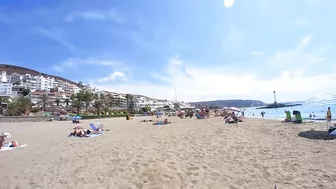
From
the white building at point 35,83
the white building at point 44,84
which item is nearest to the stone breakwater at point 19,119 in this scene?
the white building at point 35,83

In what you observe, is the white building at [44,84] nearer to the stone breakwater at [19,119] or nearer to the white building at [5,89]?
the white building at [5,89]

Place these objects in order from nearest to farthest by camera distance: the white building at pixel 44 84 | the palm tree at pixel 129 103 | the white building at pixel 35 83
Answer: the palm tree at pixel 129 103 → the white building at pixel 35 83 → the white building at pixel 44 84

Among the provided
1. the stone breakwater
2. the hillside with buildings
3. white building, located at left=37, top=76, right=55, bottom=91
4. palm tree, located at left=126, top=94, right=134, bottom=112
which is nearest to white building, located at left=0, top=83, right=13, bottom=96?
the hillside with buildings

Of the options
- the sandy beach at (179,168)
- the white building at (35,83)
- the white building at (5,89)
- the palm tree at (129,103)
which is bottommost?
the sandy beach at (179,168)

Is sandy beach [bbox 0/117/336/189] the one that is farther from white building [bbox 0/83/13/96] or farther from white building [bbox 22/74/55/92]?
white building [bbox 22/74/55/92]

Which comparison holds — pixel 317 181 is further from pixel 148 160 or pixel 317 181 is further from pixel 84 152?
pixel 84 152

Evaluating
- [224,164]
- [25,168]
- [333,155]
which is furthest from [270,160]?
[25,168]

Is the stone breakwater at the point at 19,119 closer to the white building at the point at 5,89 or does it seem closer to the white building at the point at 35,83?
the white building at the point at 5,89

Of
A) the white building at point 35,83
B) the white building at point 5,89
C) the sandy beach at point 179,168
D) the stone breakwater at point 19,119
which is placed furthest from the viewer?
the white building at point 35,83

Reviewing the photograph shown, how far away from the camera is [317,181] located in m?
4.56

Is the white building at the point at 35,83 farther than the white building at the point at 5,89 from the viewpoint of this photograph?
Yes

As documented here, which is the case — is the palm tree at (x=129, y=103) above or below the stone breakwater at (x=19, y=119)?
above

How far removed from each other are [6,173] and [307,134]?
37.3 feet

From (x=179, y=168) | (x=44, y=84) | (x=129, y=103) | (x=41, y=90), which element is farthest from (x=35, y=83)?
(x=179, y=168)
